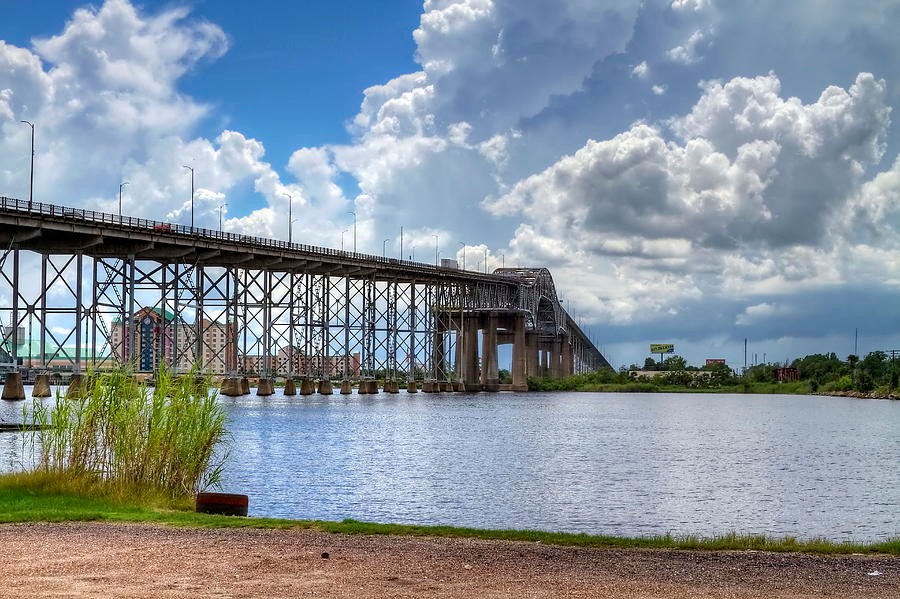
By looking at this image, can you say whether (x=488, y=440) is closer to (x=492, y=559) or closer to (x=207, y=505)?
(x=207, y=505)

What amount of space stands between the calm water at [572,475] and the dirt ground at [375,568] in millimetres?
11238

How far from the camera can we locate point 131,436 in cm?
2939

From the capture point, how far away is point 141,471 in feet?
97.9

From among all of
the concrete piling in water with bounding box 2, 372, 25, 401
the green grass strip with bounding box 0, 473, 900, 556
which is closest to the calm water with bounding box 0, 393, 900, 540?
the green grass strip with bounding box 0, 473, 900, 556

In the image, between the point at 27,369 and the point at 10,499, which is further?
the point at 27,369

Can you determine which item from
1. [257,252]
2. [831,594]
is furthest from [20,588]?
[257,252]

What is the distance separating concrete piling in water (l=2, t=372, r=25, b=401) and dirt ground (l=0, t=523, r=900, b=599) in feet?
295

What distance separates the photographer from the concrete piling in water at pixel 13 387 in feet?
354

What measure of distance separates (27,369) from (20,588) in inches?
3854

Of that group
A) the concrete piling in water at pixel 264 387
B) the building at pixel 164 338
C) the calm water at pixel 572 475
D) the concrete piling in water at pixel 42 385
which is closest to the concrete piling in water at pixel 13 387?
the concrete piling in water at pixel 42 385

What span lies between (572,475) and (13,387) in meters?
75.5

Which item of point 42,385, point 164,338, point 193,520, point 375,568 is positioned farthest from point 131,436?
point 164,338

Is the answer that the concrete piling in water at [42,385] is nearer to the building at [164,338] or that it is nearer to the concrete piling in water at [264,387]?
the building at [164,338]

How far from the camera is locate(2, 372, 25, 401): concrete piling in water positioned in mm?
108000
